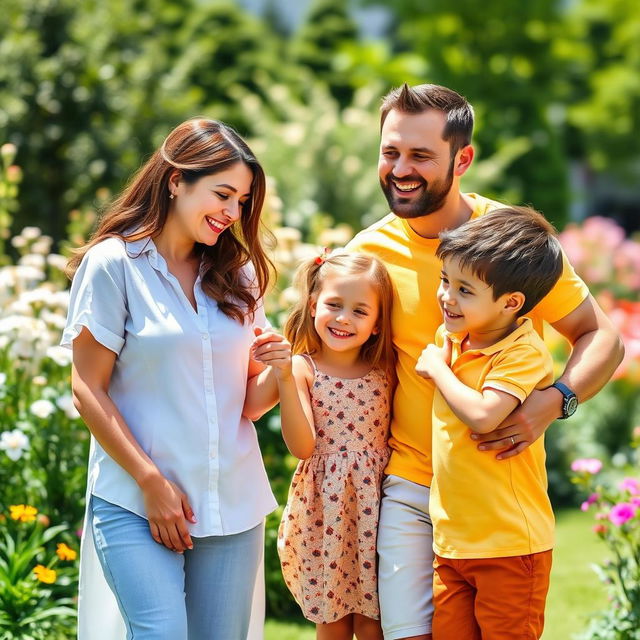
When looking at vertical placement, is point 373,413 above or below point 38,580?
above

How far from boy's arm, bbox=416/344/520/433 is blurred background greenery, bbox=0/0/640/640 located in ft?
6.24

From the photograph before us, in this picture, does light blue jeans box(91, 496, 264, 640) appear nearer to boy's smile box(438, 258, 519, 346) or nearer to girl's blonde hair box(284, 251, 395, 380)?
girl's blonde hair box(284, 251, 395, 380)

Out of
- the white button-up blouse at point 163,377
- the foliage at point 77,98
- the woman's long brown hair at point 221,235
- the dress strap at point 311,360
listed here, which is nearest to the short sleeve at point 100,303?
the white button-up blouse at point 163,377

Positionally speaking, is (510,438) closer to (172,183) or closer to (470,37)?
(172,183)

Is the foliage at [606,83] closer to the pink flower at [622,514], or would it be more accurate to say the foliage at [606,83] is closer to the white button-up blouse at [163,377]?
the pink flower at [622,514]

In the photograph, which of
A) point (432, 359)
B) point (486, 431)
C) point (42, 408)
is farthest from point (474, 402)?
point (42, 408)

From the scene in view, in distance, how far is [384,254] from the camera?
312 centimetres

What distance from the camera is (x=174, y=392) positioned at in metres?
2.71

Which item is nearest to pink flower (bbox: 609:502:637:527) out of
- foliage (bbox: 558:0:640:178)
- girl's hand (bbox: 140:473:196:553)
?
girl's hand (bbox: 140:473:196:553)

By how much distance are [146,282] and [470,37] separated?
14628 millimetres

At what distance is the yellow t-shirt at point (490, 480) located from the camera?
2.72 metres

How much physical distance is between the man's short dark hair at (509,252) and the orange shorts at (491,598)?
27.3 inches

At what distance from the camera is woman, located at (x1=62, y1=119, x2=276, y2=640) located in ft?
8.68

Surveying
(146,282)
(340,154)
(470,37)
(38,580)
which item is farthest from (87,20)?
(470,37)
